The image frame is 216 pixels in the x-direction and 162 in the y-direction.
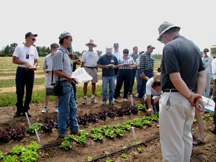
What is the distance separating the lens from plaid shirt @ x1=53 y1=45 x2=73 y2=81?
12.3ft

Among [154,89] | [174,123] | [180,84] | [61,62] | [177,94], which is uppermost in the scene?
[61,62]

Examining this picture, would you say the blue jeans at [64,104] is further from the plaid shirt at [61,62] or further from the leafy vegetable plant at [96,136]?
the leafy vegetable plant at [96,136]

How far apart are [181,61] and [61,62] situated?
2462mm

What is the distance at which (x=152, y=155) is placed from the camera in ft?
12.0

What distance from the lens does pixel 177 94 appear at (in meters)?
2.32

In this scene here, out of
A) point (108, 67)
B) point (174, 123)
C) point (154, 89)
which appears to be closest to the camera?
point (174, 123)

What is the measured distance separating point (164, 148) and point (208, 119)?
440 cm

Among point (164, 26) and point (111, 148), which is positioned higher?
point (164, 26)

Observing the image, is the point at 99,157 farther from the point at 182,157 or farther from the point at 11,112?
the point at 11,112

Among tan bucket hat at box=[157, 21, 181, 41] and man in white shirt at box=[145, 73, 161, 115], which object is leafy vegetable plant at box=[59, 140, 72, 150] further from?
tan bucket hat at box=[157, 21, 181, 41]

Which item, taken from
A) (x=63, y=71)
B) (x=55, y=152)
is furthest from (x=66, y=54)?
(x=55, y=152)

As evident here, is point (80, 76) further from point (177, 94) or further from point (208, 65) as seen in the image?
point (208, 65)

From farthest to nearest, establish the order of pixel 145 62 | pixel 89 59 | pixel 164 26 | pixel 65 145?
pixel 145 62 < pixel 89 59 < pixel 65 145 < pixel 164 26

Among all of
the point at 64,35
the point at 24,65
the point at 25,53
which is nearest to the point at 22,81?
the point at 24,65
